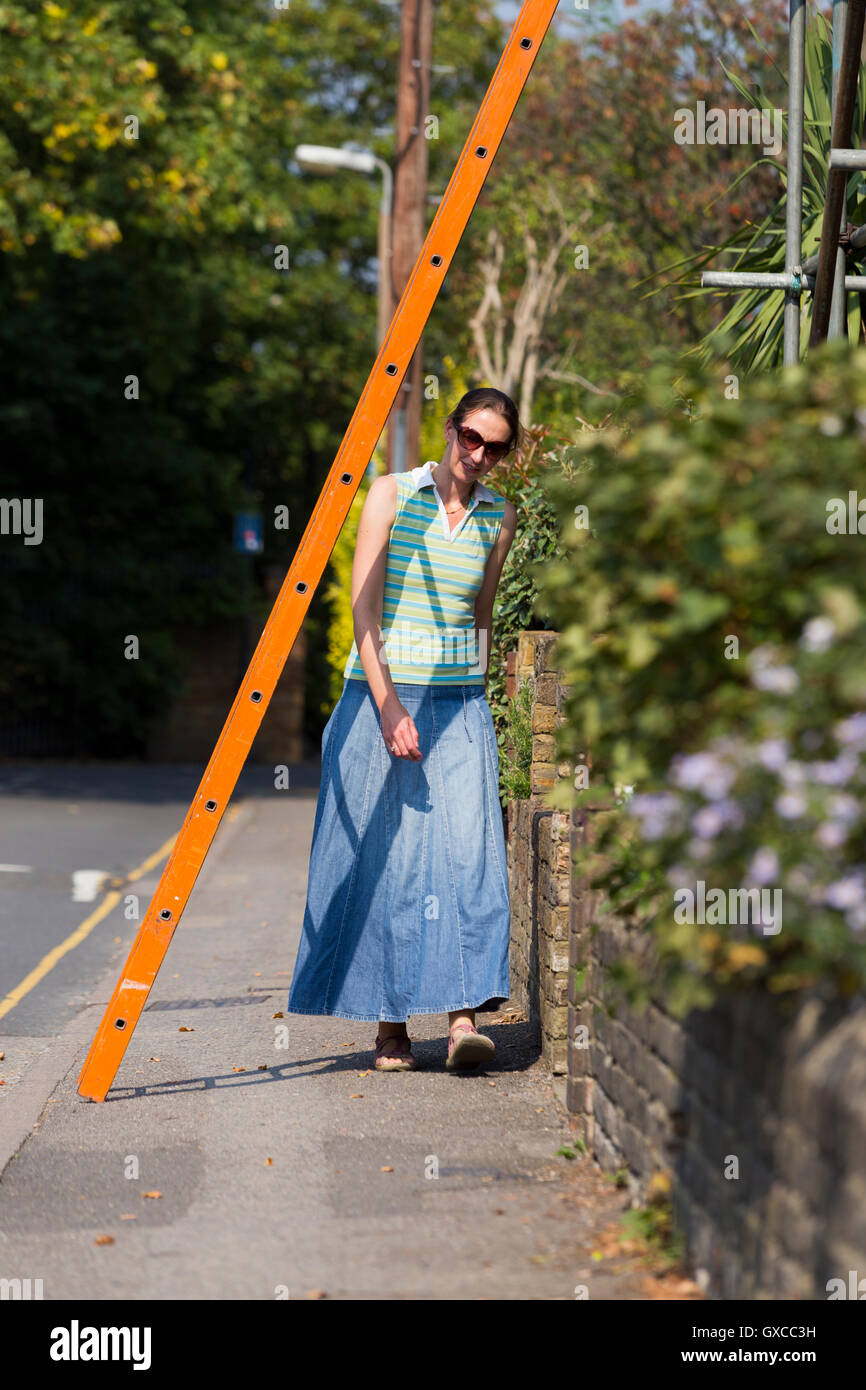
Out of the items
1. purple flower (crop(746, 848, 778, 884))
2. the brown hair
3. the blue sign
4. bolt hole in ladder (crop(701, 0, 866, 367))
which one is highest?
the blue sign

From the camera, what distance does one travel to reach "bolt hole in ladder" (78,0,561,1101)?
5.22 metres

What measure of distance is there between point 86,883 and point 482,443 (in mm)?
6795

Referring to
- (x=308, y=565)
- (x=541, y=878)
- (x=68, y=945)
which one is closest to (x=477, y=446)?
(x=308, y=565)

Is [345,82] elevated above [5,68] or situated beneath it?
elevated above

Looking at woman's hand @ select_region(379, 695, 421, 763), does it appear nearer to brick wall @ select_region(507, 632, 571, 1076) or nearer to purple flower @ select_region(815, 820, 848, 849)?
brick wall @ select_region(507, 632, 571, 1076)

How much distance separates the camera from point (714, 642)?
9.66ft

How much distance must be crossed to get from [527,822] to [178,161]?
511 inches

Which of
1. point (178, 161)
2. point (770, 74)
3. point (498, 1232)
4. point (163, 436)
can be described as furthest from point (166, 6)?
point (498, 1232)

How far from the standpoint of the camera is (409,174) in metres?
14.5

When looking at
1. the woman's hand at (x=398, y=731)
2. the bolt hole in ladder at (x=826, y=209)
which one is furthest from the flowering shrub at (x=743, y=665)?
the bolt hole in ladder at (x=826, y=209)

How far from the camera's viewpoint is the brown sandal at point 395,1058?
548 centimetres

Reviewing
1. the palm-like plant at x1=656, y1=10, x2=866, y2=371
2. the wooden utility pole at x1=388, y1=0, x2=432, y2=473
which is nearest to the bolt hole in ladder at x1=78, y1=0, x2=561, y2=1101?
the palm-like plant at x1=656, y1=10, x2=866, y2=371

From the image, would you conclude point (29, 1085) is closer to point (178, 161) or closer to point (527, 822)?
point (527, 822)

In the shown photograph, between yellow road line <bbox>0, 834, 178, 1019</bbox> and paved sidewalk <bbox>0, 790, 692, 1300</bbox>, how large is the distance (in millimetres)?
870
